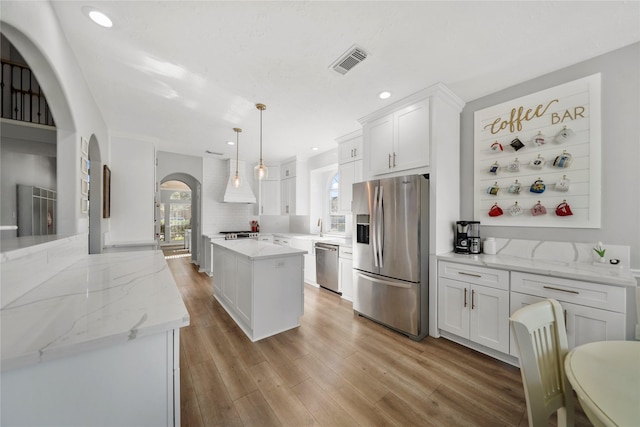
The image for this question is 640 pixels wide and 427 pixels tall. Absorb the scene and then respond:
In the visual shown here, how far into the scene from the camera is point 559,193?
220cm

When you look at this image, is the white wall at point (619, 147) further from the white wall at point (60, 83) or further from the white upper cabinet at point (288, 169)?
the white upper cabinet at point (288, 169)

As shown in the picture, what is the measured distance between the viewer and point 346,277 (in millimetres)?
3691

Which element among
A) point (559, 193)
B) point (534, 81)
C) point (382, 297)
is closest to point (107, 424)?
point (382, 297)

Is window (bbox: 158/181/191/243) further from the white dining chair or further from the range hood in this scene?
the white dining chair

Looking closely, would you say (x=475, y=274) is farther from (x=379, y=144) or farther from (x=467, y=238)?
(x=379, y=144)

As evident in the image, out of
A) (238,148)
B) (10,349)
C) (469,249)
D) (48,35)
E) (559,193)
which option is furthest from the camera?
(238,148)

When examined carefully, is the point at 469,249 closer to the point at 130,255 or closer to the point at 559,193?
the point at 559,193

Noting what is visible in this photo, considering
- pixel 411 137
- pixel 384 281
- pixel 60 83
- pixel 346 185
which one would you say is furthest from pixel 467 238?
pixel 60 83

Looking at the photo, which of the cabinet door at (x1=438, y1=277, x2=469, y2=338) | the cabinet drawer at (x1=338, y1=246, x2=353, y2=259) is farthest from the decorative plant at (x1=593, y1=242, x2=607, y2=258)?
the cabinet drawer at (x1=338, y1=246, x2=353, y2=259)

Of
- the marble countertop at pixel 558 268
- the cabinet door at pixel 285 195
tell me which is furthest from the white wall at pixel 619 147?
the cabinet door at pixel 285 195

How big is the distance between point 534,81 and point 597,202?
1.29m

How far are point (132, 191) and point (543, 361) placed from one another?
5.17 m

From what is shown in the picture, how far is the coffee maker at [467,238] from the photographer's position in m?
2.55

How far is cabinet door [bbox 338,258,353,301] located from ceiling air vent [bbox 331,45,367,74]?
257 cm
